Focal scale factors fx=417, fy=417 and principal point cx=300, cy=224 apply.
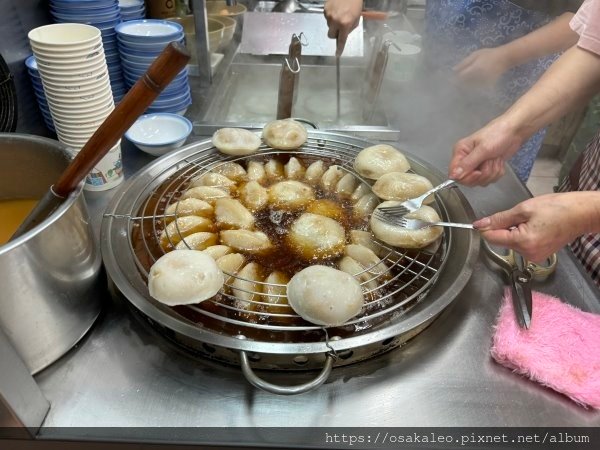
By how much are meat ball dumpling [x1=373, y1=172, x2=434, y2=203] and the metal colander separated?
15 cm

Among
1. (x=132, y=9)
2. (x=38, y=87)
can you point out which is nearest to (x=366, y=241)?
(x=38, y=87)

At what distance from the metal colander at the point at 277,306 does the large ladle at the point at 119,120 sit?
30 cm

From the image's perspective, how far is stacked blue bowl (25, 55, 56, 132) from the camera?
2348 mm

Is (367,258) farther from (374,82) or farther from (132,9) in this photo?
(132,9)

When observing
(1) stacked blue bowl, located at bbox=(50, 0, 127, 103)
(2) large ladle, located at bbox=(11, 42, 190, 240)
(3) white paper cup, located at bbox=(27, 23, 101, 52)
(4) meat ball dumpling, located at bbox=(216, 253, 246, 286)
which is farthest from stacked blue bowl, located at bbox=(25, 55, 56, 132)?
(4) meat ball dumpling, located at bbox=(216, 253, 246, 286)

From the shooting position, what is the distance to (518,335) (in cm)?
147

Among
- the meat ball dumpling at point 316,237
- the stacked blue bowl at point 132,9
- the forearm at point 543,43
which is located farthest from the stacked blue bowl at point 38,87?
the forearm at point 543,43

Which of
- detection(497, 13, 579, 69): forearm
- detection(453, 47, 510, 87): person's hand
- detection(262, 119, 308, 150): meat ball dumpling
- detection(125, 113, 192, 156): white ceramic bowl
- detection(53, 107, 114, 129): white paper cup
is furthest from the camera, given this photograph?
detection(453, 47, 510, 87): person's hand

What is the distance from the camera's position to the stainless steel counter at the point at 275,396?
1273 mm

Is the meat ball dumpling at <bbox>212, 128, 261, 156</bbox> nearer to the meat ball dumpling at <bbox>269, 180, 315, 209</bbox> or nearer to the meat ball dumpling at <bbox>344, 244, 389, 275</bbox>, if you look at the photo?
the meat ball dumpling at <bbox>269, 180, 315, 209</bbox>

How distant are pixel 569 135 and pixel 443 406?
6126 millimetres

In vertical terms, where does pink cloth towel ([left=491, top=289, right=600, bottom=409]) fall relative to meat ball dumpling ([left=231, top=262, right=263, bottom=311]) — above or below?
below

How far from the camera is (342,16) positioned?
2.71 meters

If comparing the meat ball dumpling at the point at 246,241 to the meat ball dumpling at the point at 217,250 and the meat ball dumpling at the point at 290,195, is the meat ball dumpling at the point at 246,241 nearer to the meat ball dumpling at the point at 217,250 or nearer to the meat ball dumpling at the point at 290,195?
the meat ball dumpling at the point at 217,250
